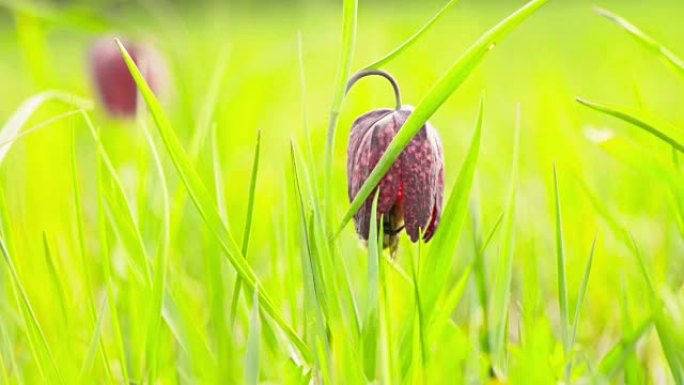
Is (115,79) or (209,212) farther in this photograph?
(115,79)

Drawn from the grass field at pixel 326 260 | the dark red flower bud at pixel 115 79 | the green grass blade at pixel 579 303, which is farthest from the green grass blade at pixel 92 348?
the dark red flower bud at pixel 115 79

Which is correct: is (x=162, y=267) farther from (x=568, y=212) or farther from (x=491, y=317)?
(x=568, y=212)

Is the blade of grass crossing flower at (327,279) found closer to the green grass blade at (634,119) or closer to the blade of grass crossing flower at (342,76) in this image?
the blade of grass crossing flower at (342,76)

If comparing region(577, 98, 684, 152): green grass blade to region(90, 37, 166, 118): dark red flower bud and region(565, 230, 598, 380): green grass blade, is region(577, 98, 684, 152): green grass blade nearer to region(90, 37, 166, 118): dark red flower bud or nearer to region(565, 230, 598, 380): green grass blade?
region(565, 230, 598, 380): green grass blade

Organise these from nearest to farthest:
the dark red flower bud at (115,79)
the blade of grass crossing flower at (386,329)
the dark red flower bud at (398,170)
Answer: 1. the blade of grass crossing flower at (386,329)
2. the dark red flower bud at (398,170)
3. the dark red flower bud at (115,79)

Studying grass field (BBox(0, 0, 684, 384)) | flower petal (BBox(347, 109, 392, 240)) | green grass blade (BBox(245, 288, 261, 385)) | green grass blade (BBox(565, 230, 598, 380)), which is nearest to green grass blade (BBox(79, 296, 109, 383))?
grass field (BBox(0, 0, 684, 384))

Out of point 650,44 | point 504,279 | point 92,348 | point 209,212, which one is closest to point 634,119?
point 650,44

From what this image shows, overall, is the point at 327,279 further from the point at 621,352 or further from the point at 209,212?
the point at 621,352
